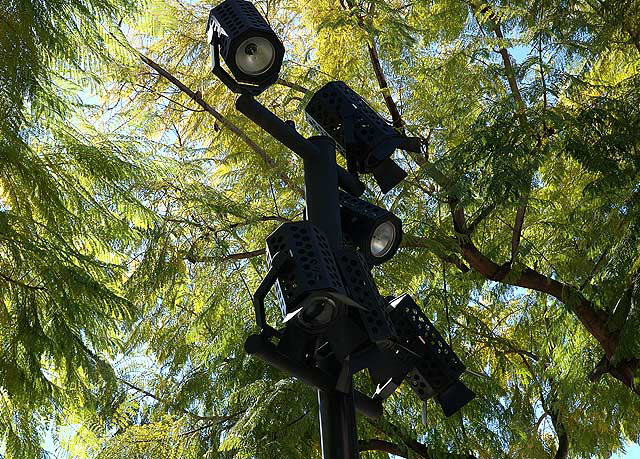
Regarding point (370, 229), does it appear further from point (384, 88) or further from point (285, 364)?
point (384, 88)

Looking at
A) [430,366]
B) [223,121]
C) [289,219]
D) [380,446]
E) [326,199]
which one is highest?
[223,121]

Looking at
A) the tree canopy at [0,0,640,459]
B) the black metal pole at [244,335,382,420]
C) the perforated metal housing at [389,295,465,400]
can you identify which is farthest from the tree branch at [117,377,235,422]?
the black metal pole at [244,335,382,420]

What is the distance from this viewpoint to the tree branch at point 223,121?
643 centimetres

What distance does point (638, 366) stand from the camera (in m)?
5.30

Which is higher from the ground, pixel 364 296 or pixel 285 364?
pixel 364 296

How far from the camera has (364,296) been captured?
2.28 m

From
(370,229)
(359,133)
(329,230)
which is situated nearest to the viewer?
(329,230)

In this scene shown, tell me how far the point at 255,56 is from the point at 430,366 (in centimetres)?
94

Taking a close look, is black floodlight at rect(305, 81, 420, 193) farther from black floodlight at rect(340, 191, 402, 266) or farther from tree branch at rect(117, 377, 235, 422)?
tree branch at rect(117, 377, 235, 422)

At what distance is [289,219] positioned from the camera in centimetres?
639

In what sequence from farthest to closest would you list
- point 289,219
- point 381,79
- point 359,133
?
point 381,79
point 289,219
point 359,133

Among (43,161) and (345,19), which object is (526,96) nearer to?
(345,19)

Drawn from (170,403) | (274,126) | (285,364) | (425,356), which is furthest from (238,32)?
(170,403)

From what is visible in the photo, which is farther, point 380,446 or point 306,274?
point 380,446
